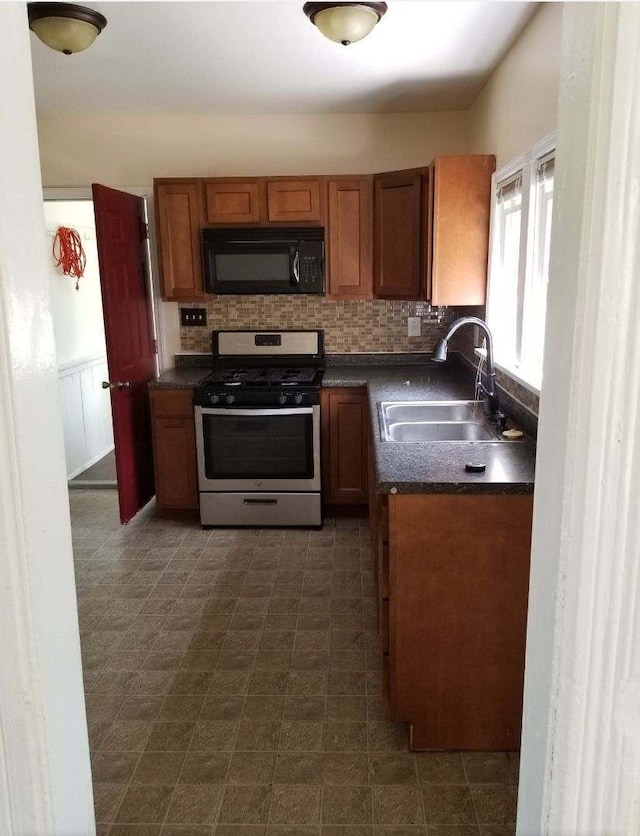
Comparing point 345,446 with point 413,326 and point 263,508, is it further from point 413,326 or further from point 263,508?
point 413,326

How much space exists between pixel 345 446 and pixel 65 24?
2357 millimetres

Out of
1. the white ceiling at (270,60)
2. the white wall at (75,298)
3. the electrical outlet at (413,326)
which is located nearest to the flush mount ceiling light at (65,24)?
the white ceiling at (270,60)

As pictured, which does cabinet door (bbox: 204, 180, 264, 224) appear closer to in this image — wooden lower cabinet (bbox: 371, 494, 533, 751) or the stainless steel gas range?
the stainless steel gas range

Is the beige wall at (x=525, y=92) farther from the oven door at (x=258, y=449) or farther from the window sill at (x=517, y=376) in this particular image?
the oven door at (x=258, y=449)

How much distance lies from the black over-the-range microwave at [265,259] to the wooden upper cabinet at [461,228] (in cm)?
80

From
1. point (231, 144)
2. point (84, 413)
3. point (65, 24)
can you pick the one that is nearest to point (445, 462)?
point (65, 24)

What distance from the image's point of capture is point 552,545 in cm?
73

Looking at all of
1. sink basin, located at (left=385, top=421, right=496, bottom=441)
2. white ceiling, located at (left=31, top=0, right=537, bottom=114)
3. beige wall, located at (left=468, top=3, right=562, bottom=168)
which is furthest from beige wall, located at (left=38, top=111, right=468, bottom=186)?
sink basin, located at (left=385, top=421, right=496, bottom=441)

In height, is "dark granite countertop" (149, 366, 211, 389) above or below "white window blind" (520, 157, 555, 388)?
below

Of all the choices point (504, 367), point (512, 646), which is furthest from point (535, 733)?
point (504, 367)

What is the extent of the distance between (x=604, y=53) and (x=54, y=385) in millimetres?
→ 656

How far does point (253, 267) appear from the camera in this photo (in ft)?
12.4

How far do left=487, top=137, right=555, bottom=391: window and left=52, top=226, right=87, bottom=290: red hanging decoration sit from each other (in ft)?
10.3

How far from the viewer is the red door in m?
3.51
